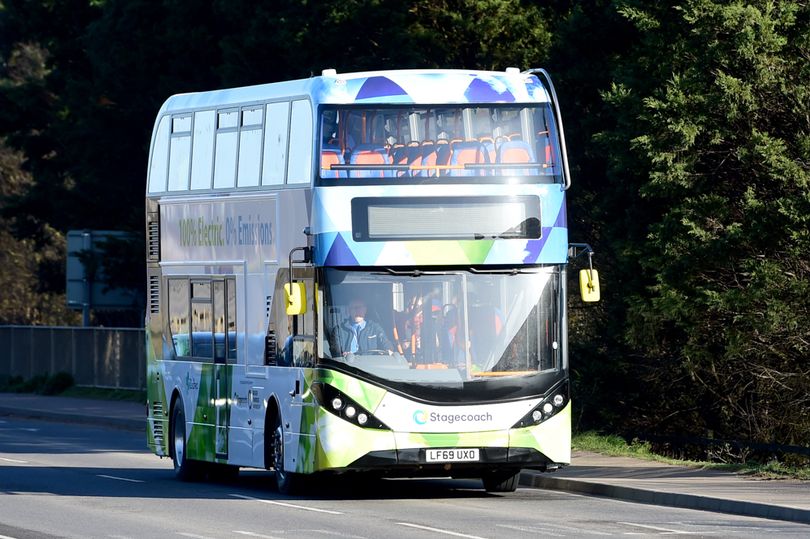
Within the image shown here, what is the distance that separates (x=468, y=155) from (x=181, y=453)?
20.6 feet

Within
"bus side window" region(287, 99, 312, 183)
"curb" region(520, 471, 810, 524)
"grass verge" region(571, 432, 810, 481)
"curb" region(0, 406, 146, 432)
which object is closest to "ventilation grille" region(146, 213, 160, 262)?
"bus side window" region(287, 99, 312, 183)

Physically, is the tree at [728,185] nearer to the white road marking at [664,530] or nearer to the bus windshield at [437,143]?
the bus windshield at [437,143]

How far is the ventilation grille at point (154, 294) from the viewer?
2411 centimetres

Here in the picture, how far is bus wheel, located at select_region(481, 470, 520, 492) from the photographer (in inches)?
819

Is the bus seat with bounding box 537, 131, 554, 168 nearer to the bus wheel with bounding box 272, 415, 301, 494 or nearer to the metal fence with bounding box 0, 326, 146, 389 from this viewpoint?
the bus wheel with bounding box 272, 415, 301, 494

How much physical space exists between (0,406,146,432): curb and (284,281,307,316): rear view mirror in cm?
1770

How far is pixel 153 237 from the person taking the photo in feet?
78.7

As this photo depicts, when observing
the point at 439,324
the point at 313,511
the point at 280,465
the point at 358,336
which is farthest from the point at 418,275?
the point at 280,465

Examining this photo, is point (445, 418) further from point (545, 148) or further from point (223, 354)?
point (223, 354)

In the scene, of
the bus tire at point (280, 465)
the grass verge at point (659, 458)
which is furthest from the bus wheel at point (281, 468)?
the grass verge at point (659, 458)

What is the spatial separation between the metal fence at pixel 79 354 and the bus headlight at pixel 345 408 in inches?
1069

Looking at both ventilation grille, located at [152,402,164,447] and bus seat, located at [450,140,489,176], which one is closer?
bus seat, located at [450,140,489,176]

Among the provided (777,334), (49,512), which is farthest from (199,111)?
(777,334)

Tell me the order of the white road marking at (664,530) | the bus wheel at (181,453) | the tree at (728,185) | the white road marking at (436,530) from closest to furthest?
the white road marking at (436,530) < the white road marking at (664,530) < the bus wheel at (181,453) < the tree at (728,185)
